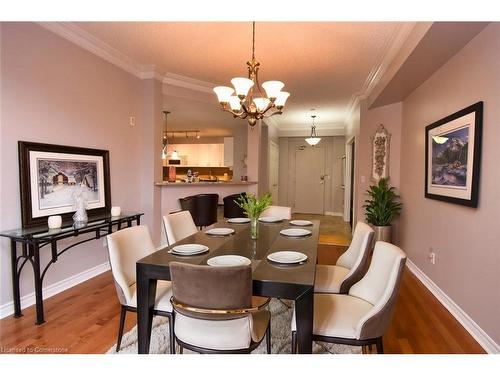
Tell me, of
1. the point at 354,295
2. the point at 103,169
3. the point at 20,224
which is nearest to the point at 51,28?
the point at 103,169

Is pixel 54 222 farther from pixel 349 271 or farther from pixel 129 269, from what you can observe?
pixel 349 271

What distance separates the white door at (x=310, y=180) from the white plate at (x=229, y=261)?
23.5 ft

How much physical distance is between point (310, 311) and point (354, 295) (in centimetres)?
60

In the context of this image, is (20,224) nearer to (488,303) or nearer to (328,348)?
(328,348)

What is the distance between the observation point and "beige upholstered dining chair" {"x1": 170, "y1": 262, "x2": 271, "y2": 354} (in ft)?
4.37

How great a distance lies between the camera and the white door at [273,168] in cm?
738

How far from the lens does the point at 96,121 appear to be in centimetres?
329

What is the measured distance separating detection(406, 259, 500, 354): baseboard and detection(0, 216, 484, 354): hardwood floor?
0.14 feet

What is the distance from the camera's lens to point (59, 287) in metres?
2.91

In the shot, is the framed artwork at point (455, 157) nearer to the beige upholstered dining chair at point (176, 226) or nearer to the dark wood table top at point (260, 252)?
the dark wood table top at point (260, 252)

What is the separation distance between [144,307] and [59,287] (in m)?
1.79

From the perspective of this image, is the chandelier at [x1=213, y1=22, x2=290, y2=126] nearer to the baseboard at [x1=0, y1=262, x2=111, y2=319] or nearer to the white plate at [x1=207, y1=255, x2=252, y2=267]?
the white plate at [x1=207, y1=255, x2=252, y2=267]

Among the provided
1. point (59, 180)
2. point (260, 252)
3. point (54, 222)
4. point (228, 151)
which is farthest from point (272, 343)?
point (228, 151)
